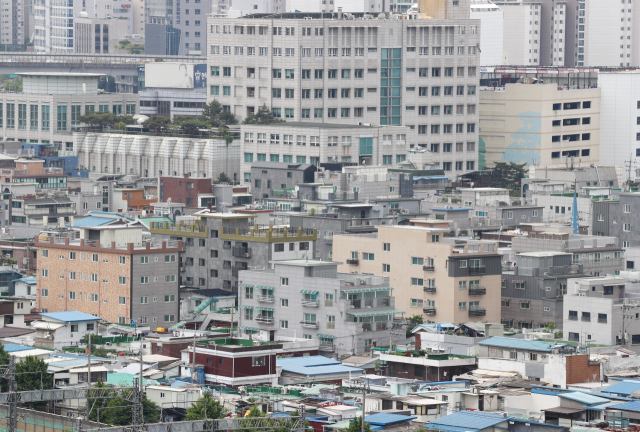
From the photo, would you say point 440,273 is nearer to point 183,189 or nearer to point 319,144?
point 183,189

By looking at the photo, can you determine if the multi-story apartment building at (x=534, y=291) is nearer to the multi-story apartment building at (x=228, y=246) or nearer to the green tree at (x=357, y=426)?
the multi-story apartment building at (x=228, y=246)

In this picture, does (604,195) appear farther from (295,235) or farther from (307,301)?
(307,301)

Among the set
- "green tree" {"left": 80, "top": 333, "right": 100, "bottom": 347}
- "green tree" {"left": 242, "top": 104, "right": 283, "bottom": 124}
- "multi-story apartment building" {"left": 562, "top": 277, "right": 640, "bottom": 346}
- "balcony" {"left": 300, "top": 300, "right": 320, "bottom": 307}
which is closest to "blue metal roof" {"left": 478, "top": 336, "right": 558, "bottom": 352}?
"multi-story apartment building" {"left": 562, "top": 277, "right": 640, "bottom": 346}

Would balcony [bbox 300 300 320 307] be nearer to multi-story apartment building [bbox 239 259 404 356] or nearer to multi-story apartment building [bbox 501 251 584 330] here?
multi-story apartment building [bbox 239 259 404 356]

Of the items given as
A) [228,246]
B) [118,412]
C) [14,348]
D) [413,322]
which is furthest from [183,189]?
[118,412]

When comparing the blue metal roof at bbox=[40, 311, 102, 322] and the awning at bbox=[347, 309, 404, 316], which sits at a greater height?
the awning at bbox=[347, 309, 404, 316]

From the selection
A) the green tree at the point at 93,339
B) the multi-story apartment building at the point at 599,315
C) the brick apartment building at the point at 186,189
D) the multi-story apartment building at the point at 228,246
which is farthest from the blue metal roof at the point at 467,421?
the brick apartment building at the point at 186,189

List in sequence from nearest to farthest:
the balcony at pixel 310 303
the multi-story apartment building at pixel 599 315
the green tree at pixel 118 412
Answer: the green tree at pixel 118 412
the multi-story apartment building at pixel 599 315
the balcony at pixel 310 303
